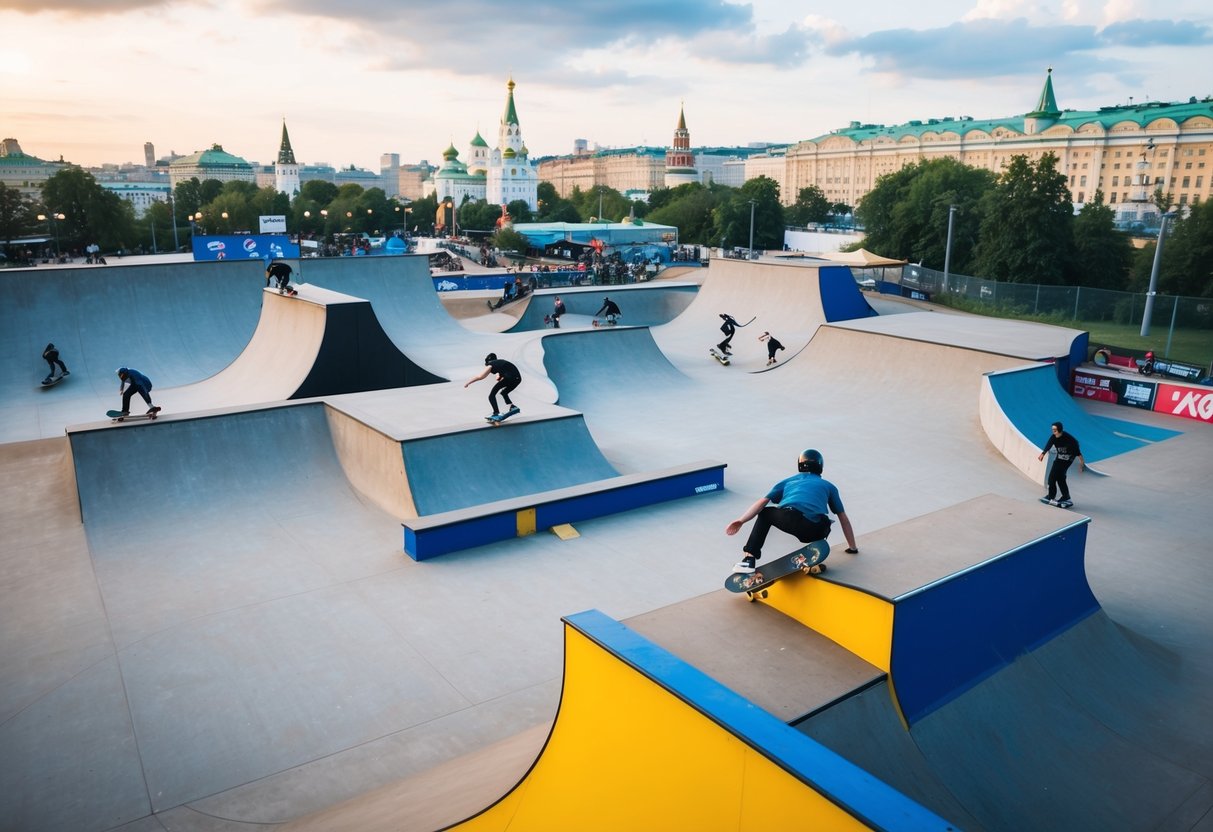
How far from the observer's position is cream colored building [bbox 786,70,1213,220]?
87.1 metres

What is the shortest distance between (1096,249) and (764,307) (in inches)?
1113

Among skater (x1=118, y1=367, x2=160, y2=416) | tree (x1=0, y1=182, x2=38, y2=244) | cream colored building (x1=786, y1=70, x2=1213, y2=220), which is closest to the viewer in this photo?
skater (x1=118, y1=367, x2=160, y2=416)

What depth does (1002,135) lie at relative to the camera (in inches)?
4131

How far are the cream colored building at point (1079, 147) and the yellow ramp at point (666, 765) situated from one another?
2968 inches

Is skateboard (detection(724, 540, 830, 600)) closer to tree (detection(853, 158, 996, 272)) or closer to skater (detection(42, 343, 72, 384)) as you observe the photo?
skater (detection(42, 343, 72, 384))

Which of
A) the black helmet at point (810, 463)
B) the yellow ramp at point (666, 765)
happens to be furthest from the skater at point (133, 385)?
the black helmet at point (810, 463)

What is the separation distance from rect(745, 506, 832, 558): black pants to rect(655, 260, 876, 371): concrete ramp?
15.0m

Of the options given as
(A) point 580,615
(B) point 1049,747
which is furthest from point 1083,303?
(A) point 580,615

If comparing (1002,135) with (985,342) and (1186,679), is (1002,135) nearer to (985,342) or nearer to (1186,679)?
(985,342)

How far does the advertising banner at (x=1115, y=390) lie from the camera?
53.8 ft

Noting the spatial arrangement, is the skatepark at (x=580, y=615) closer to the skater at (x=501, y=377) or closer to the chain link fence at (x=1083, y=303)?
the skater at (x=501, y=377)

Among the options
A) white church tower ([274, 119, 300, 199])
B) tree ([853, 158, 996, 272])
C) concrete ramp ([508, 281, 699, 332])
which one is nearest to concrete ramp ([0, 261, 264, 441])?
concrete ramp ([508, 281, 699, 332])

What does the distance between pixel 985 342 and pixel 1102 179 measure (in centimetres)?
9962

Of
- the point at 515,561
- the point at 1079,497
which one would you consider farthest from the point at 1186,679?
the point at 515,561
